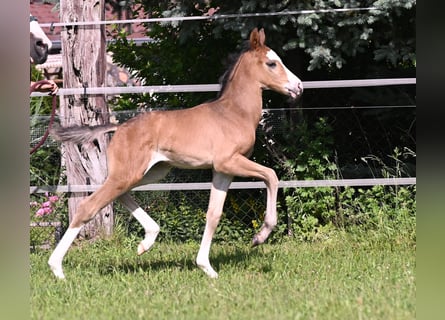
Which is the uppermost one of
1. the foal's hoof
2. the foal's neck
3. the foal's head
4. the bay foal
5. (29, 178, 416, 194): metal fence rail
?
the foal's head

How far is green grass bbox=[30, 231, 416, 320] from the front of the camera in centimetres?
541

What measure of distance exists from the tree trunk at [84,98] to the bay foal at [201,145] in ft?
6.42

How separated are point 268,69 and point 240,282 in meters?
2.10

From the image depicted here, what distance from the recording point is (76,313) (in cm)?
554

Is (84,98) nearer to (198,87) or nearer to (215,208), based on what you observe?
(198,87)

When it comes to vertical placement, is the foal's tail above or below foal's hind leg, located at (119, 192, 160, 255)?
above

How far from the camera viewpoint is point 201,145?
283 inches

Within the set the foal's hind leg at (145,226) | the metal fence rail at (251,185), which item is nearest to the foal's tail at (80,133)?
the foal's hind leg at (145,226)

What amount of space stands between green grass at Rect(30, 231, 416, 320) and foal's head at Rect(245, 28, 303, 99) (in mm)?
1659

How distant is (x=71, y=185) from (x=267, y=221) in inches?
128

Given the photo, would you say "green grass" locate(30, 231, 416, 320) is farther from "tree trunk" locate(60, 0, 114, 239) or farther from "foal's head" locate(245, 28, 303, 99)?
"foal's head" locate(245, 28, 303, 99)

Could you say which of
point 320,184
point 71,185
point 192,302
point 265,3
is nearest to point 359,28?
point 265,3

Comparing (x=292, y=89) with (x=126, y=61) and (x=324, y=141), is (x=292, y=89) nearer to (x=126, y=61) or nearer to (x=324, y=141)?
(x=324, y=141)

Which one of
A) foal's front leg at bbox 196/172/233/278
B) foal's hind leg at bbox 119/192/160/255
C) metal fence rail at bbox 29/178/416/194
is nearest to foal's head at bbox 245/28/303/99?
foal's front leg at bbox 196/172/233/278
